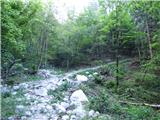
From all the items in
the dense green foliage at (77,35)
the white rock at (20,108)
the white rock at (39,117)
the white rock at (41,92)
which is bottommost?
the white rock at (39,117)

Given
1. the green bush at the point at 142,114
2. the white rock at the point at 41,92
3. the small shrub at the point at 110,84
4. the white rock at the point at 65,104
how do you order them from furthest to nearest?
the small shrub at the point at 110,84 < the white rock at the point at 41,92 < the white rock at the point at 65,104 < the green bush at the point at 142,114

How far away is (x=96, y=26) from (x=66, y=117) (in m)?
24.2

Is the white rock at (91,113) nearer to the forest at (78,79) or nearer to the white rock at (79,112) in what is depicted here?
the forest at (78,79)

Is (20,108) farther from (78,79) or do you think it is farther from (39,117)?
(78,79)

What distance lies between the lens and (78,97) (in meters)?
11.8

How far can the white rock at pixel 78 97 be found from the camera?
11.5 meters

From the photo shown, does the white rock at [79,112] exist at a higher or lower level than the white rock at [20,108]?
lower

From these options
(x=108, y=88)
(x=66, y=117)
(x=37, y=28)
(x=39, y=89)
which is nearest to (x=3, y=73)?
(x=39, y=89)

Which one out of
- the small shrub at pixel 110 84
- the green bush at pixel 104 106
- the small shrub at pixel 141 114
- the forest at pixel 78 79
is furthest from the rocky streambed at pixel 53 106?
the small shrub at pixel 110 84

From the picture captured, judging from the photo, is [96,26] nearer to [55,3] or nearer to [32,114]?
[55,3]

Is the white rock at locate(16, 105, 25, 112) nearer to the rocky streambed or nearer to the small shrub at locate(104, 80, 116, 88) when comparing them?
the rocky streambed

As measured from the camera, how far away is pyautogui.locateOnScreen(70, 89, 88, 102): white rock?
11455 millimetres

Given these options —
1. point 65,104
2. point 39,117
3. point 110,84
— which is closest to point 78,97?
point 65,104

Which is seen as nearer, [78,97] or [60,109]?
[60,109]
